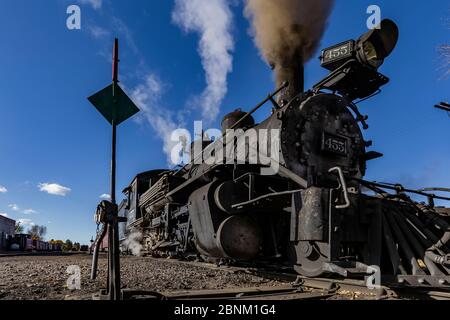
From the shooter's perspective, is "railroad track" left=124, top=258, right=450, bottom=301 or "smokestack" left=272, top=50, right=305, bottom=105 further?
"smokestack" left=272, top=50, right=305, bottom=105

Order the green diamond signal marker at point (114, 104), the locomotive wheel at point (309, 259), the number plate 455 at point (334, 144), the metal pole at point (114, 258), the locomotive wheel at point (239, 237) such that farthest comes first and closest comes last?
the number plate 455 at point (334, 144), the locomotive wheel at point (239, 237), the locomotive wheel at point (309, 259), the green diamond signal marker at point (114, 104), the metal pole at point (114, 258)

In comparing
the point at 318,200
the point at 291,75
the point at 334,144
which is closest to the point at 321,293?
the point at 318,200

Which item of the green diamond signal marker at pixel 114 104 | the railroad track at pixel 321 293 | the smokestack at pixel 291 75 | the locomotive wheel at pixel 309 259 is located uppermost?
the smokestack at pixel 291 75

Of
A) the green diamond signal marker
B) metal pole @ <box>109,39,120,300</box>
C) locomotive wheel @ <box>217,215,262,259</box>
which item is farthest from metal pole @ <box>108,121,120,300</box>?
locomotive wheel @ <box>217,215,262,259</box>

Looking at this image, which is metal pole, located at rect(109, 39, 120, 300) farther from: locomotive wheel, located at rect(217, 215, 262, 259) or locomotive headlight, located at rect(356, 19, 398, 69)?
locomotive headlight, located at rect(356, 19, 398, 69)

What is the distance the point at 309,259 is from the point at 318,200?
634mm

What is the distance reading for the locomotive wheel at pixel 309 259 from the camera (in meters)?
3.92

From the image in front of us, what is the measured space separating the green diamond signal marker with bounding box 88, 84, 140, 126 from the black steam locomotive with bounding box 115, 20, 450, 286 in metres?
2.12

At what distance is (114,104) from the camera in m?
3.20

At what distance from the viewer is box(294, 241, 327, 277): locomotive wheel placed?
3918 millimetres

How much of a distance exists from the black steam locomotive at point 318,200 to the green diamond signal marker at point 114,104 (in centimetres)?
212

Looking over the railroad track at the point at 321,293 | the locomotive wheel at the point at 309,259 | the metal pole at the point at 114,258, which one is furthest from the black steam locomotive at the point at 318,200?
the metal pole at the point at 114,258

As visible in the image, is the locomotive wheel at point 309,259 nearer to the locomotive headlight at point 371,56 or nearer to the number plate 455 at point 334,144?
the number plate 455 at point 334,144
